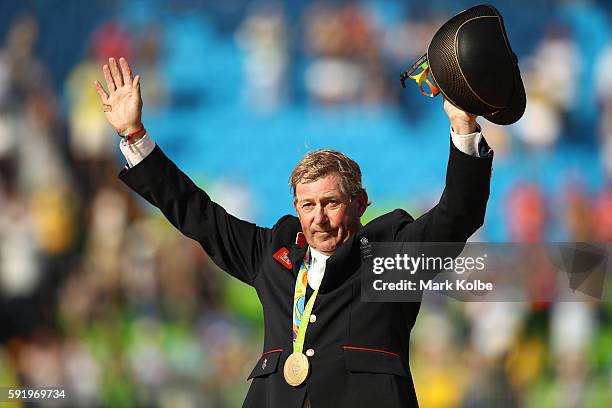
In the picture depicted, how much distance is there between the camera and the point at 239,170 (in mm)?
8562

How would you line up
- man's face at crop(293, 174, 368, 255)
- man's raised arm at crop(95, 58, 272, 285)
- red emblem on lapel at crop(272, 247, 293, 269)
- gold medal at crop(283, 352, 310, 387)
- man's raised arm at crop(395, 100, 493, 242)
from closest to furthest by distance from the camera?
man's raised arm at crop(395, 100, 493, 242) → gold medal at crop(283, 352, 310, 387) → man's face at crop(293, 174, 368, 255) → red emblem on lapel at crop(272, 247, 293, 269) → man's raised arm at crop(95, 58, 272, 285)

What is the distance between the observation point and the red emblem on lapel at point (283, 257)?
3.29 metres

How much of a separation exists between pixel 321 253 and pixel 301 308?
0.18m

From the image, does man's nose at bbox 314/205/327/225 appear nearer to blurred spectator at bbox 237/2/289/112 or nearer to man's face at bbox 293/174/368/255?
man's face at bbox 293/174/368/255

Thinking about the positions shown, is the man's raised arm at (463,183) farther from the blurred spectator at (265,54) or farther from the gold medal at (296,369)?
the blurred spectator at (265,54)

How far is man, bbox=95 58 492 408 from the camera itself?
2.94 meters

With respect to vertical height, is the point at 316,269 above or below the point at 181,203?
below

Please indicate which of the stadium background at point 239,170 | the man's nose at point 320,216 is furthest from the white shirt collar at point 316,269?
the stadium background at point 239,170

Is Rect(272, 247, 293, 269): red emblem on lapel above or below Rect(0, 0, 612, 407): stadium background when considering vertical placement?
below

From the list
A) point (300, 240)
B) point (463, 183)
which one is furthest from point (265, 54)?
point (463, 183)

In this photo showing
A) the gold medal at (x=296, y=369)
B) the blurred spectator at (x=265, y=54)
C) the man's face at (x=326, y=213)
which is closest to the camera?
the gold medal at (x=296, y=369)

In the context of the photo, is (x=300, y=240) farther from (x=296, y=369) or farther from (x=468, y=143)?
(x=468, y=143)

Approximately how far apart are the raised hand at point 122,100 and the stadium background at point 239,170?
458 cm

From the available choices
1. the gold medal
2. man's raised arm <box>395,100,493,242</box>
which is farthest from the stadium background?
man's raised arm <box>395,100,493,242</box>
